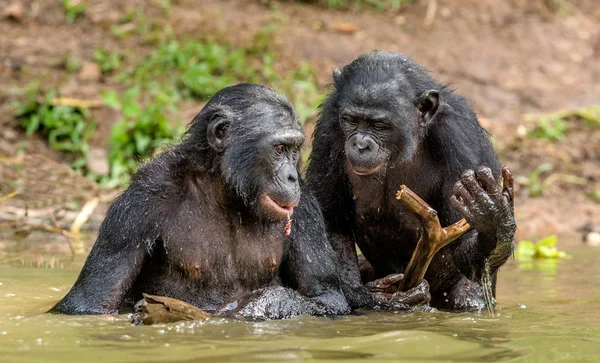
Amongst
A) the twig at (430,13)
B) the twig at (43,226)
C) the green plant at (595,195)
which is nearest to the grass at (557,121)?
the green plant at (595,195)

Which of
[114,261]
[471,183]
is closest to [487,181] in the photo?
[471,183]

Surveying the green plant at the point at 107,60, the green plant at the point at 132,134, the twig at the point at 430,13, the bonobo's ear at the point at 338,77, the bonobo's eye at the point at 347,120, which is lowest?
the bonobo's eye at the point at 347,120

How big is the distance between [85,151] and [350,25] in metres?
6.65

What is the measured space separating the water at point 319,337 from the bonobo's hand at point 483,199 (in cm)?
86

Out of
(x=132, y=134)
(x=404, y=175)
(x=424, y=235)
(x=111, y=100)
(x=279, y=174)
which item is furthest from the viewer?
(x=111, y=100)

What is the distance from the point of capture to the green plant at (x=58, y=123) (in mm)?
16031

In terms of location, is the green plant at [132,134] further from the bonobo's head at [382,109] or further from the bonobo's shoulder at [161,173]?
the bonobo's shoulder at [161,173]

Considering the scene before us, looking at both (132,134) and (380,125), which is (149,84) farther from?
(380,125)

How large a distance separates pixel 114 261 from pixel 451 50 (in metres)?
13.0

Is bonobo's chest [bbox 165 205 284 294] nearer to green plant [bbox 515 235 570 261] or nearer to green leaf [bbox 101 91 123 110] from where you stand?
green plant [bbox 515 235 570 261]

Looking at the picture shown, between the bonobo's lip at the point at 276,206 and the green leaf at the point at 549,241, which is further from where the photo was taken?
the green leaf at the point at 549,241

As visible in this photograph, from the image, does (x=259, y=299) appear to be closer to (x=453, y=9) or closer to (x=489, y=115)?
(x=489, y=115)

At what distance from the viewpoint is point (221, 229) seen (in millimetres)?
8734

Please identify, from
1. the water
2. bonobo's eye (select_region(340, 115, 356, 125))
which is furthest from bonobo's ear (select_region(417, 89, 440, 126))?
the water
